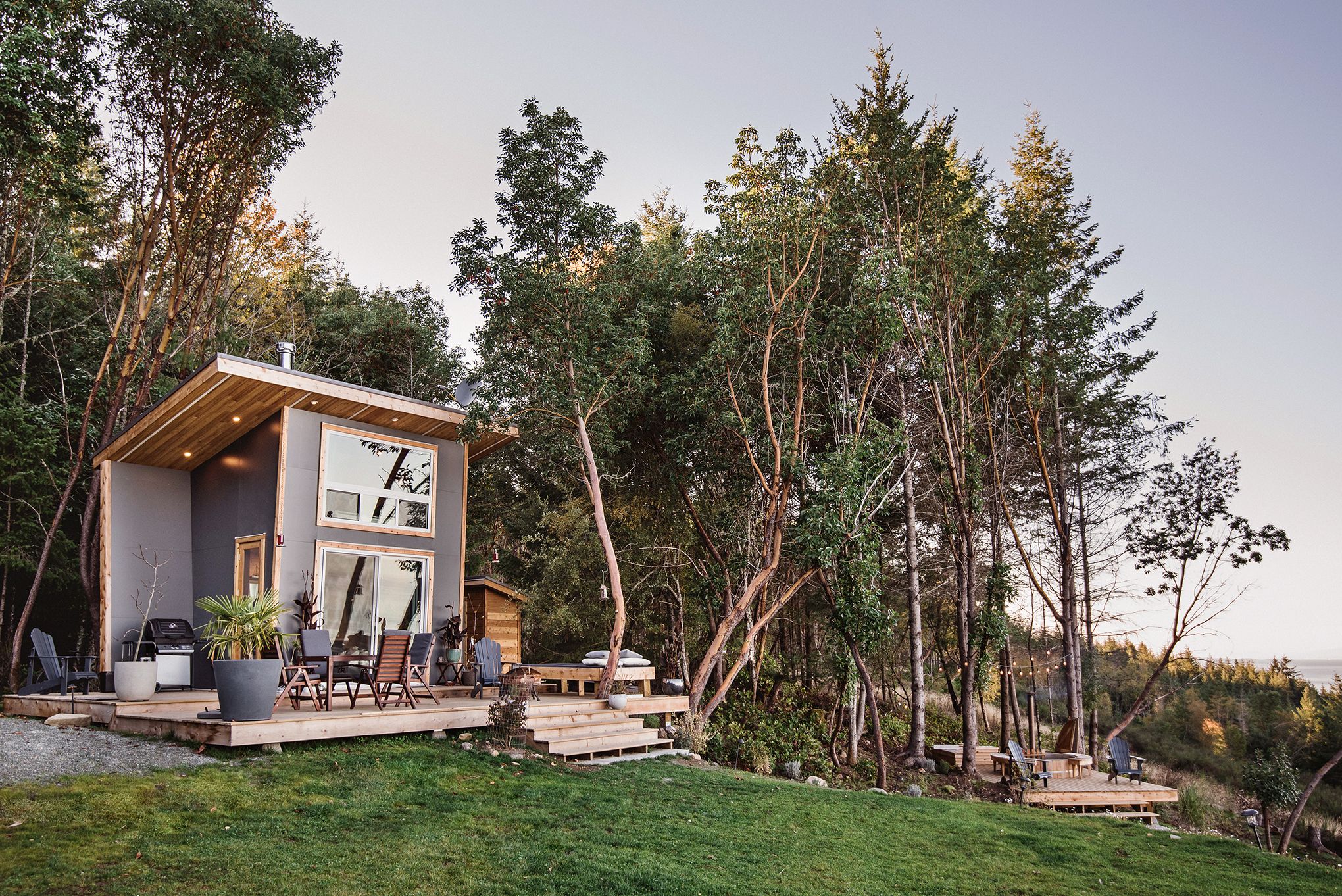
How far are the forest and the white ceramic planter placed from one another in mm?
4715

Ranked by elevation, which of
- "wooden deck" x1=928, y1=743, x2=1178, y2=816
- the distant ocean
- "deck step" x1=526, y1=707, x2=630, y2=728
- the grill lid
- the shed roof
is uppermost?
the shed roof

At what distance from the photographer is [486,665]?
942 centimetres

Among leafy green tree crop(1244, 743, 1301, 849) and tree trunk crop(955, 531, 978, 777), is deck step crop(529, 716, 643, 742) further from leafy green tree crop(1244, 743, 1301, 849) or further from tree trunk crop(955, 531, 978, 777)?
leafy green tree crop(1244, 743, 1301, 849)

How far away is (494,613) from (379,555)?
171 inches

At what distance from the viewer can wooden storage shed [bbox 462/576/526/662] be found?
14.2 meters

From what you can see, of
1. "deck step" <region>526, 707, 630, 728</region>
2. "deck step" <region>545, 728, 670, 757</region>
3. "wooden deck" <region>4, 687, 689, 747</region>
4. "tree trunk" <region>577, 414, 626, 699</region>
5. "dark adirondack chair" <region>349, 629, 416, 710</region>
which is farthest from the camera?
"tree trunk" <region>577, 414, 626, 699</region>

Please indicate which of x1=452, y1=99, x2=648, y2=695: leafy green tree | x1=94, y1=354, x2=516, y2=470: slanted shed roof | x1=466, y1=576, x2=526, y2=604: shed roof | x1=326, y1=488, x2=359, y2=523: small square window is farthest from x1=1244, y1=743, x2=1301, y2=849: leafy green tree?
x1=326, y1=488, x2=359, y2=523: small square window

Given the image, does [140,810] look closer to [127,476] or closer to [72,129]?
[127,476]

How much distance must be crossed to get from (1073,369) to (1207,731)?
52.1ft

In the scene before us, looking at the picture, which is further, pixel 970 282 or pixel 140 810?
pixel 970 282

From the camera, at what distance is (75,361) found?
577 inches

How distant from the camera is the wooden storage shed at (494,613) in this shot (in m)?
14.2

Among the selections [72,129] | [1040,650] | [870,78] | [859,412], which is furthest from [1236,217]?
[72,129]

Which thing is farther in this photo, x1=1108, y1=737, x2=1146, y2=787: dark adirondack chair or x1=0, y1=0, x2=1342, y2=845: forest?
x1=1108, y1=737, x2=1146, y2=787: dark adirondack chair
